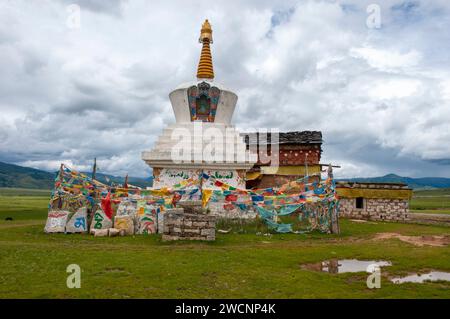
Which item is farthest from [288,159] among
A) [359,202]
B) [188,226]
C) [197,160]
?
[188,226]

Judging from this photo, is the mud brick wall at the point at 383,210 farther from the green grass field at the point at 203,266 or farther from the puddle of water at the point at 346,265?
the puddle of water at the point at 346,265

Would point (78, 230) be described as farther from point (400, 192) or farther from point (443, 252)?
point (400, 192)

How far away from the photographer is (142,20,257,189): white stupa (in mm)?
19531

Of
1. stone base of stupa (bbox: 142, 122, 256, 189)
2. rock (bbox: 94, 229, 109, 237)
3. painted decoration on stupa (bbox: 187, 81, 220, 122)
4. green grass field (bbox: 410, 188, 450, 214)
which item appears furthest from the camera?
green grass field (bbox: 410, 188, 450, 214)

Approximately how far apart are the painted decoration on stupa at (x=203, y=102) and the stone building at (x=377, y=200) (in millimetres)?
10906

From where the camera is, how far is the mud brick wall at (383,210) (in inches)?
953

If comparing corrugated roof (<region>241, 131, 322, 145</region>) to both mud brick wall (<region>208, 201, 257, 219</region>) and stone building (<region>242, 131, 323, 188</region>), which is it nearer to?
stone building (<region>242, 131, 323, 188</region>)

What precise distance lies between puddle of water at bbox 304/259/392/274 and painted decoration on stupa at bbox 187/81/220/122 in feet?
45.2

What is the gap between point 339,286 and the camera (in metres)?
7.58

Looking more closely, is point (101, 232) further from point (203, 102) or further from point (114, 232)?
point (203, 102)

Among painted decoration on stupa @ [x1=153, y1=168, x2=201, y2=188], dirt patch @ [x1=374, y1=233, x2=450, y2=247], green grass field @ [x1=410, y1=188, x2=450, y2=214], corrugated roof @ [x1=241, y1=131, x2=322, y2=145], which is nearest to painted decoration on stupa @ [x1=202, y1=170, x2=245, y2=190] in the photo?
painted decoration on stupa @ [x1=153, y1=168, x2=201, y2=188]
